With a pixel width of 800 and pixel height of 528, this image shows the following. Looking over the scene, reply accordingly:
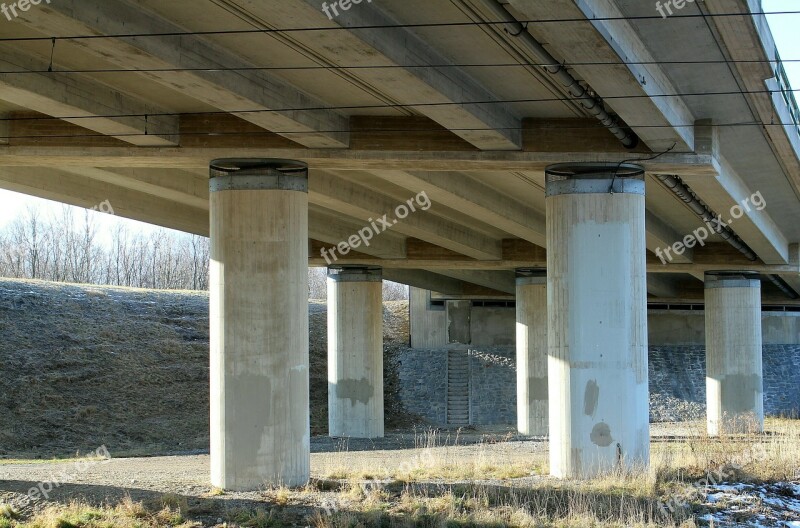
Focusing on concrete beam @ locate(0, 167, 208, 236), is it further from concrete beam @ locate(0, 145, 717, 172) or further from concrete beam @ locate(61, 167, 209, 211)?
concrete beam @ locate(0, 145, 717, 172)

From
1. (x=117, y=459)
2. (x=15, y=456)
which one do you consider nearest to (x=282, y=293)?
(x=117, y=459)

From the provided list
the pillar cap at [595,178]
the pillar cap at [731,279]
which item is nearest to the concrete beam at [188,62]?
the pillar cap at [595,178]

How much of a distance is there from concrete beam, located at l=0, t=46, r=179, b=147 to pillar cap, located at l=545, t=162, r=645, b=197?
6.04m

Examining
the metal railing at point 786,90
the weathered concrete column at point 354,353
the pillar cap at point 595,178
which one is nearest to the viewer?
the metal railing at point 786,90

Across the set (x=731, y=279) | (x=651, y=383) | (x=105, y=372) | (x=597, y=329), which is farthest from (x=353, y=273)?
(x=651, y=383)

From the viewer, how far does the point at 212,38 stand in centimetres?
1160

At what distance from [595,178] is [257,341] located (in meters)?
5.89

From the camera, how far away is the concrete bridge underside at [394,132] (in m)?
10.7

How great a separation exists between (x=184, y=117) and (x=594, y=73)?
6795mm

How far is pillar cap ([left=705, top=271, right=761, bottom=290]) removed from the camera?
31922mm

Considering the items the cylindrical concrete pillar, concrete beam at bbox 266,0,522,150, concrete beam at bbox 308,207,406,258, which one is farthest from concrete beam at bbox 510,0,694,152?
the cylindrical concrete pillar

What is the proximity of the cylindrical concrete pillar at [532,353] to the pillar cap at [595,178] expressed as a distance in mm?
16464

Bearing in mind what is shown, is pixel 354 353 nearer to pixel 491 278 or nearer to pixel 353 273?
pixel 353 273

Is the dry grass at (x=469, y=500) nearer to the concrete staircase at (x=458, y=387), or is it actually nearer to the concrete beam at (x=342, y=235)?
the concrete beam at (x=342, y=235)
